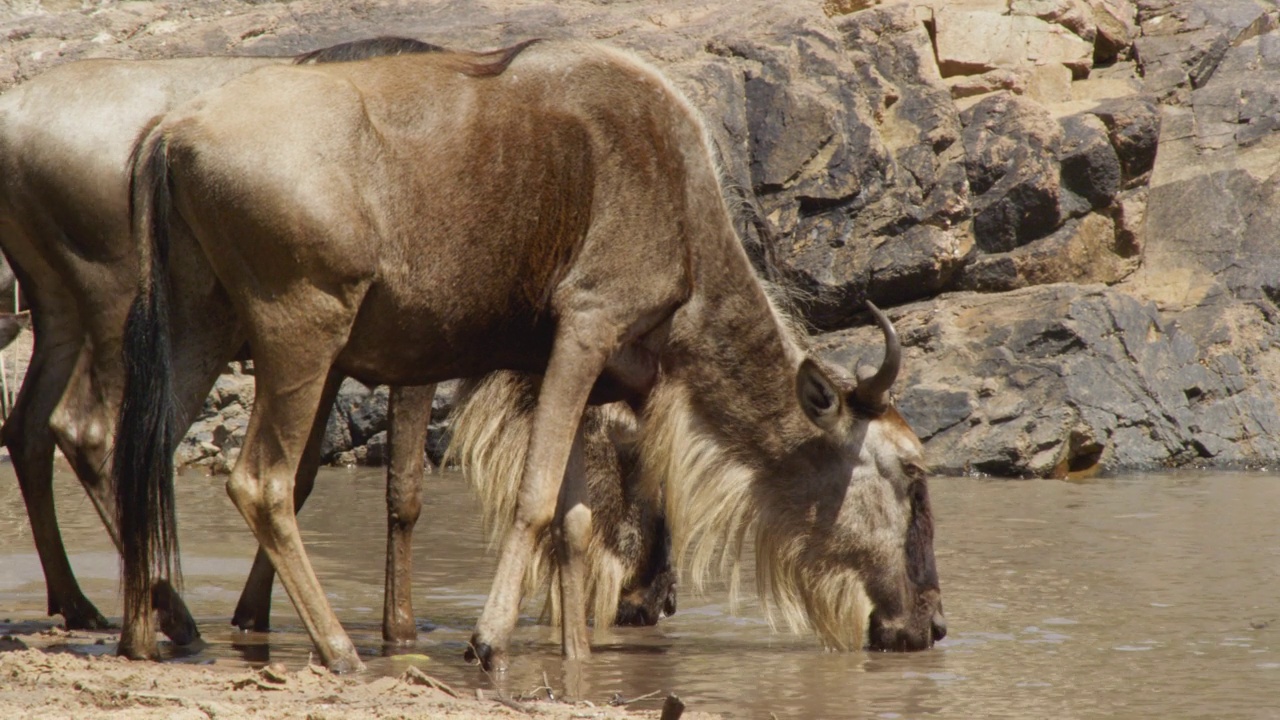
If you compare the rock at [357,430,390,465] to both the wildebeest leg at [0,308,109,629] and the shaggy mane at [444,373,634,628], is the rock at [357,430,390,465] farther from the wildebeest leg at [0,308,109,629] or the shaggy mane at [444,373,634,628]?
the wildebeest leg at [0,308,109,629]

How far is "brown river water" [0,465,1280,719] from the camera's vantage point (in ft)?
16.8

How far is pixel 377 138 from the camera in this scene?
5234 mm

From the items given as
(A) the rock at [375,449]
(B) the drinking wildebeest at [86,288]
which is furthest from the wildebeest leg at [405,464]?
(A) the rock at [375,449]

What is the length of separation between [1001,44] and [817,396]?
9.61 metres

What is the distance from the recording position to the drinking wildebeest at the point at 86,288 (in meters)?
5.93

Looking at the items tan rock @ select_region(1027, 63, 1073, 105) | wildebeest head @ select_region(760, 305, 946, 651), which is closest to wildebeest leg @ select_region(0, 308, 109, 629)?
wildebeest head @ select_region(760, 305, 946, 651)

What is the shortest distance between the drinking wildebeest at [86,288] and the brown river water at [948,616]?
27cm

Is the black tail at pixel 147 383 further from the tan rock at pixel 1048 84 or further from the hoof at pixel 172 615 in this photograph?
the tan rock at pixel 1048 84

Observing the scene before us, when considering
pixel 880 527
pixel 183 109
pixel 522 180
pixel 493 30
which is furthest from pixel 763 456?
pixel 493 30

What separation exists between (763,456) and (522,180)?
1.55m

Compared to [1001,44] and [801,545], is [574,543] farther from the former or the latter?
[1001,44]

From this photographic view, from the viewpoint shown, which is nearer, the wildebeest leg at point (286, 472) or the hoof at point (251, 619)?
the wildebeest leg at point (286, 472)

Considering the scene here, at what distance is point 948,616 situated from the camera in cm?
661

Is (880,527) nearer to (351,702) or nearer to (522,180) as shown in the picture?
(522,180)
